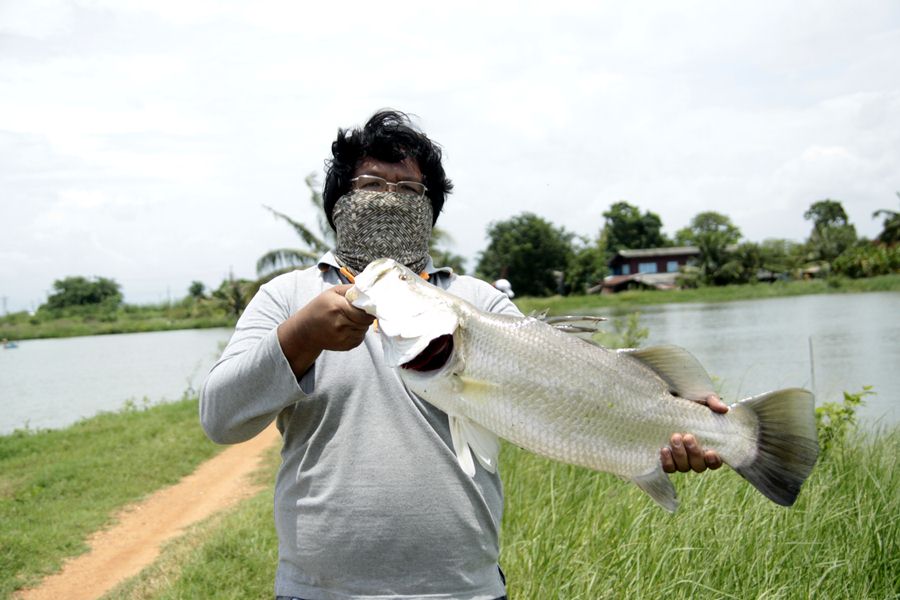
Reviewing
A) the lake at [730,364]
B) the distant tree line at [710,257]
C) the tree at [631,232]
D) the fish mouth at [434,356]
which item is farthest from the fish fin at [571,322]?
the tree at [631,232]

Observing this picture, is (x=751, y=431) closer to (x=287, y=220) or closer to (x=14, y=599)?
(x=14, y=599)

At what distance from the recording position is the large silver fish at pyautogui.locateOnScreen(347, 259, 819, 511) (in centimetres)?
189

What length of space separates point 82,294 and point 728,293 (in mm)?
52828

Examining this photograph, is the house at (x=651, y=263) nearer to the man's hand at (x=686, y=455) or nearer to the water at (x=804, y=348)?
the water at (x=804, y=348)

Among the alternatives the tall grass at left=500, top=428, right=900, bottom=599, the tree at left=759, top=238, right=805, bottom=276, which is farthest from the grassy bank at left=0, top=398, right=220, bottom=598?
the tree at left=759, top=238, right=805, bottom=276

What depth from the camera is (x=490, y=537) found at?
6.62 ft

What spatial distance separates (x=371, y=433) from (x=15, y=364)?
33.6 m

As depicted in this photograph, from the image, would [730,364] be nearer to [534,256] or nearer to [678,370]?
[678,370]

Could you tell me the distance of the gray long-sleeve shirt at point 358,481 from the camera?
1.89m

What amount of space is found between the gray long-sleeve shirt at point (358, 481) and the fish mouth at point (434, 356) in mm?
182

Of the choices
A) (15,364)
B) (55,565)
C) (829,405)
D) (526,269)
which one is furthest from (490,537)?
(526,269)

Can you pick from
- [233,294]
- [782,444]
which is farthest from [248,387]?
[233,294]

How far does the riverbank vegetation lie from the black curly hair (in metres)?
2.11

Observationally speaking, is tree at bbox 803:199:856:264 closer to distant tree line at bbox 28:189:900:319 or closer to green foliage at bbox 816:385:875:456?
distant tree line at bbox 28:189:900:319
